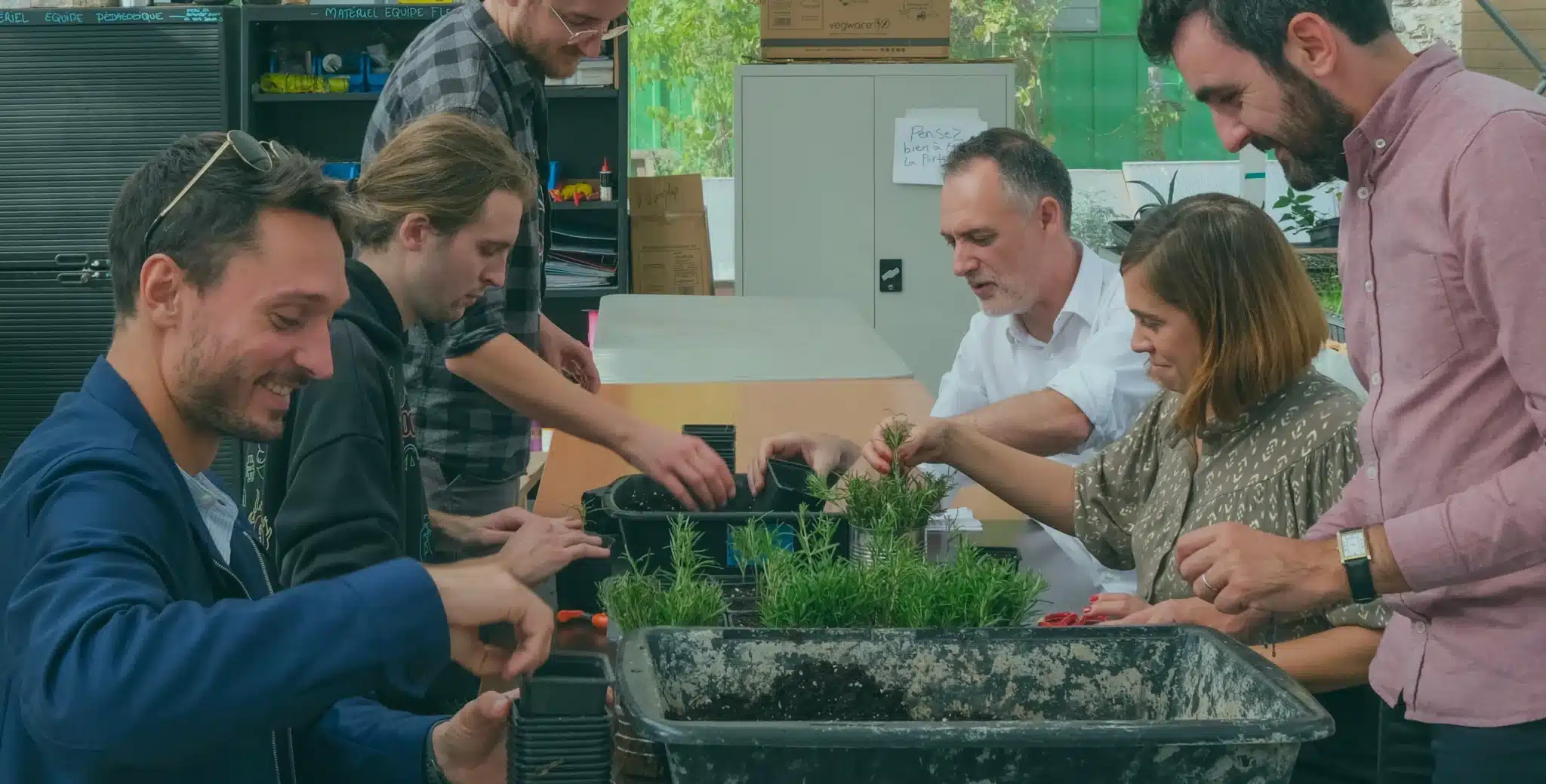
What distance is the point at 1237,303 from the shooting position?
1895 mm

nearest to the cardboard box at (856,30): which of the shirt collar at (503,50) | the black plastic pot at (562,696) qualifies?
the shirt collar at (503,50)

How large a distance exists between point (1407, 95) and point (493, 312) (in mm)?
1389

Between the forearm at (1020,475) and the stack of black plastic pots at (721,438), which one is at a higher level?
the stack of black plastic pots at (721,438)

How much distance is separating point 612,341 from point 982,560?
2.67m

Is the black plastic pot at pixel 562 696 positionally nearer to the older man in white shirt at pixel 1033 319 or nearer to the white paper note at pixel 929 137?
the older man in white shirt at pixel 1033 319

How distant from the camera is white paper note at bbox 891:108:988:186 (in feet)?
17.2

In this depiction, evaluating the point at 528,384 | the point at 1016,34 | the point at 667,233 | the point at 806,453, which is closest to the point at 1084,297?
the point at 806,453

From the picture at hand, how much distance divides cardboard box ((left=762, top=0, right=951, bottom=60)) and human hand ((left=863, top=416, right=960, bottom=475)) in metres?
3.13

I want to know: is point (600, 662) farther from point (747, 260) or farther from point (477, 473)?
point (747, 260)

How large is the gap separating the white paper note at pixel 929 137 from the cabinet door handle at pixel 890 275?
30cm

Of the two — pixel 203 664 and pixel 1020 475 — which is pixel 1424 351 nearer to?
pixel 1020 475

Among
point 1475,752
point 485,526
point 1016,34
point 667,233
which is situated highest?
point 1016,34

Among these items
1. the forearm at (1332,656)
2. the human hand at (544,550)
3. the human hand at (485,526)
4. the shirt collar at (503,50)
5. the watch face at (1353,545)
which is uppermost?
the shirt collar at (503,50)

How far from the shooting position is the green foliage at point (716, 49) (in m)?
6.07
